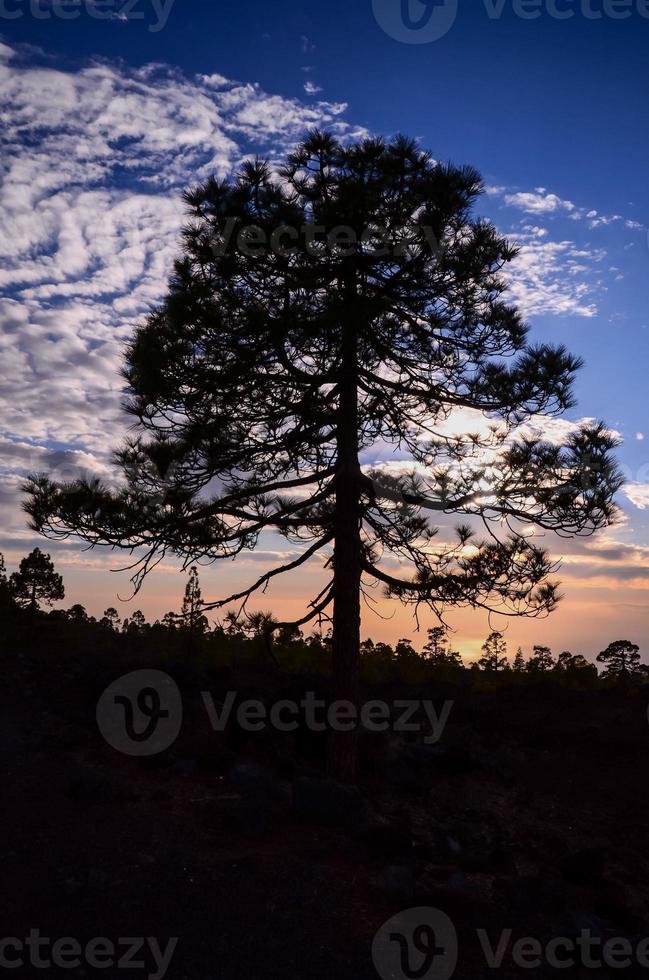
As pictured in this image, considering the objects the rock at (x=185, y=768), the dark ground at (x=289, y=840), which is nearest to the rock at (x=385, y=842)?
the dark ground at (x=289, y=840)

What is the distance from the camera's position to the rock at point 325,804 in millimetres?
8062

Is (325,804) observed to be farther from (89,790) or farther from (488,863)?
(89,790)

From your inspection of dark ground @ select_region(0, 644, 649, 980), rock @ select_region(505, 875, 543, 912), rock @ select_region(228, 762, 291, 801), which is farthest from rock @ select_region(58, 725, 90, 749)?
rock @ select_region(505, 875, 543, 912)

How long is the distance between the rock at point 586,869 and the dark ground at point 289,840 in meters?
0.01

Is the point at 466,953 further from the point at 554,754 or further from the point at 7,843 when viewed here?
the point at 554,754

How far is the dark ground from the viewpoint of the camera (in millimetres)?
5781

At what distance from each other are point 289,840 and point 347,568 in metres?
2.91

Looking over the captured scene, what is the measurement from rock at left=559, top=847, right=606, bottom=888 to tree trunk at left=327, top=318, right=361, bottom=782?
8.32ft

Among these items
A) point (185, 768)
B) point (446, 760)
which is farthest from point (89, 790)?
point (446, 760)

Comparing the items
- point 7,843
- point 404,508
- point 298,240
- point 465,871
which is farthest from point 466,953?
point 298,240

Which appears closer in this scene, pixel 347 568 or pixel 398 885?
pixel 398 885

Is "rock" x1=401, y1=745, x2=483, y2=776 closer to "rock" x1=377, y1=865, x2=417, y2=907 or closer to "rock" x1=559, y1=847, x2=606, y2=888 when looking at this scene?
"rock" x1=559, y1=847, x2=606, y2=888

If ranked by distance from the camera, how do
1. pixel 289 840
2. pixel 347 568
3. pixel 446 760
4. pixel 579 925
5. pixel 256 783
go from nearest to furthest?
pixel 579 925
pixel 289 840
pixel 256 783
pixel 347 568
pixel 446 760

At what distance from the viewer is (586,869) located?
25.6 ft
